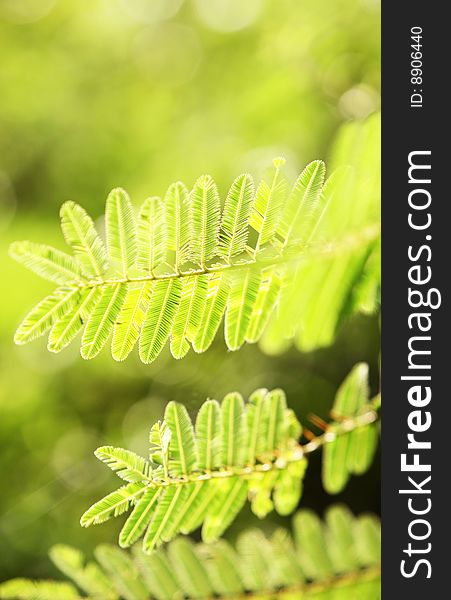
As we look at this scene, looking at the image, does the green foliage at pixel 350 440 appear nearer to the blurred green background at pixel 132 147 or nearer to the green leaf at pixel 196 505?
the green leaf at pixel 196 505

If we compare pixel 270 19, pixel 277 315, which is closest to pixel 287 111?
pixel 270 19

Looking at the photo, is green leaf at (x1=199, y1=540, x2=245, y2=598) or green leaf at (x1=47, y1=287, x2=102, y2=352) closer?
green leaf at (x1=47, y1=287, x2=102, y2=352)

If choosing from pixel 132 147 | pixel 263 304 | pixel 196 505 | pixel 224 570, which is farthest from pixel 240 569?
pixel 132 147

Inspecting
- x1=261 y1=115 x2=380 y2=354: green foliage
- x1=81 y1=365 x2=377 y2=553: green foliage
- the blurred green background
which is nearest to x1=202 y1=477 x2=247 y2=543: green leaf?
x1=81 y1=365 x2=377 y2=553: green foliage

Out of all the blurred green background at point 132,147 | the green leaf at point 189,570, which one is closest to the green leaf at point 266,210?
the green leaf at point 189,570

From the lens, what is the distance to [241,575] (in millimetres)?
587

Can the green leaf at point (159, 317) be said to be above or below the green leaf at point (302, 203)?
below

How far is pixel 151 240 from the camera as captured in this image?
0.46m

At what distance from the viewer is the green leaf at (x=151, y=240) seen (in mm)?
455

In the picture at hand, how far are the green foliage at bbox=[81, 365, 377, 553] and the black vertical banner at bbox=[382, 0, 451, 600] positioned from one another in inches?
1.9

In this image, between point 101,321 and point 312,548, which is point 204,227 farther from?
point 312,548

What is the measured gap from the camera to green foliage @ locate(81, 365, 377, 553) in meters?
0.47

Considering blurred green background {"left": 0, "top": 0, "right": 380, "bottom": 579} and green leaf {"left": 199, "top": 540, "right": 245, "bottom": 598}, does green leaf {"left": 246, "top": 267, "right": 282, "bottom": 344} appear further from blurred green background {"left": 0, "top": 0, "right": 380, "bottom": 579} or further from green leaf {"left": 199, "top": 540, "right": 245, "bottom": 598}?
blurred green background {"left": 0, "top": 0, "right": 380, "bottom": 579}

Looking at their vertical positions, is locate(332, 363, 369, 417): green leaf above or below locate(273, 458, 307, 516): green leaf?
above
